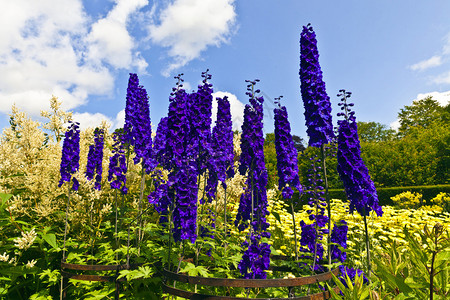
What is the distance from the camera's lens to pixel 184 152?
11.0 feet

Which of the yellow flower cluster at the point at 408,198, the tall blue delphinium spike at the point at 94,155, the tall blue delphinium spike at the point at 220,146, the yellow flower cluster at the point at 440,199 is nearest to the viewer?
the tall blue delphinium spike at the point at 220,146

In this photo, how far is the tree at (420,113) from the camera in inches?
1463

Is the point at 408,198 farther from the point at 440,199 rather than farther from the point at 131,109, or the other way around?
the point at 131,109

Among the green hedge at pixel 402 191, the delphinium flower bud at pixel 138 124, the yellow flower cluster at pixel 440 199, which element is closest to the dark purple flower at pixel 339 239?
the delphinium flower bud at pixel 138 124

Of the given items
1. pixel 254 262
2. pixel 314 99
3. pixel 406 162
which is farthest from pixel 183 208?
pixel 406 162

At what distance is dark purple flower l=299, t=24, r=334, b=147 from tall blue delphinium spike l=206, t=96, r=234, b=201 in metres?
1.34

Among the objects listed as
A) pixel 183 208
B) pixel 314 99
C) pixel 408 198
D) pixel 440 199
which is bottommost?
pixel 183 208

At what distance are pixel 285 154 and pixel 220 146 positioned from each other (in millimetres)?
1068

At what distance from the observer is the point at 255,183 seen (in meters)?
4.04

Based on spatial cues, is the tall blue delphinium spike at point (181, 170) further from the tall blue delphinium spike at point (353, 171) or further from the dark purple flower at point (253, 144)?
the tall blue delphinium spike at point (353, 171)

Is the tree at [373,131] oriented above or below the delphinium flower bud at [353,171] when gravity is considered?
above

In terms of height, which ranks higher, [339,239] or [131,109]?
[131,109]

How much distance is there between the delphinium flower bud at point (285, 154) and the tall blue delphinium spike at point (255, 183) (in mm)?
231

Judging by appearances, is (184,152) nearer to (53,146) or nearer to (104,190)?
(104,190)
